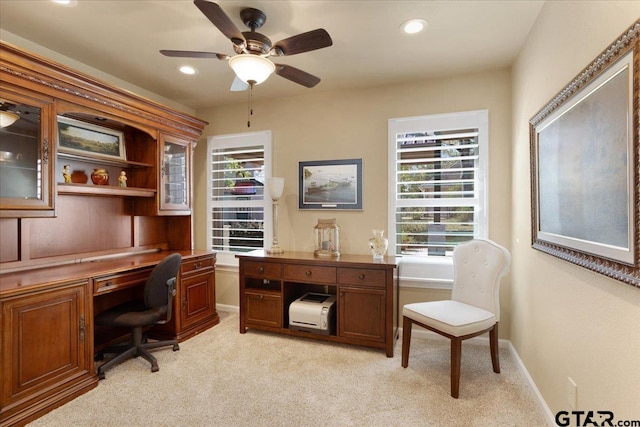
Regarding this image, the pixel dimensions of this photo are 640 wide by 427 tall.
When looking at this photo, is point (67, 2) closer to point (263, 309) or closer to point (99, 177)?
point (99, 177)

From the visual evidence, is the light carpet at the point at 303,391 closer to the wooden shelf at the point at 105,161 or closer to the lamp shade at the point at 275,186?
the lamp shade at the point at 275,186

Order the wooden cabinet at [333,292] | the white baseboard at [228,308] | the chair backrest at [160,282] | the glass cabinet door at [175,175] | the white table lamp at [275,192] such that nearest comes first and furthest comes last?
1. the chair backrest at [160,282]
2. the wooden cabinet at [333,292]
3. the glass cabinet door at [175,175]
4. the white table lamp at [275,192]
5. the white baseboard at [228,308]

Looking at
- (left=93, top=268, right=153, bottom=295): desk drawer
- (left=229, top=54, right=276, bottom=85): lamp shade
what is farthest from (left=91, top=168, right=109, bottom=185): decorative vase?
(left=229, top=54, right=276, bottom=85): lamp shade

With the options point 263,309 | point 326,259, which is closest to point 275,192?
point 326,259

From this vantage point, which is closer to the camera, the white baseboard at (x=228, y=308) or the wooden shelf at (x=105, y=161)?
the wooden shelf at (x=105, y=161)

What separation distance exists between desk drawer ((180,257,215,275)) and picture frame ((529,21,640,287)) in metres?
3.10

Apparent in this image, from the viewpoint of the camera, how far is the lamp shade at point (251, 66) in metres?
1.96

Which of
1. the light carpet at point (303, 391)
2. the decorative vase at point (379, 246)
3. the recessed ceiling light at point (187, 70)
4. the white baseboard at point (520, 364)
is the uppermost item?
the recessed ceiling light at point (187, 70)

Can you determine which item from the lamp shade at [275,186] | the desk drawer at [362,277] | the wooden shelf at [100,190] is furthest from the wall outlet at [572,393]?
the wooden shelf at [100,190]

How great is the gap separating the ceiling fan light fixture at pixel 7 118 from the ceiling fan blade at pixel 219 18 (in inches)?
62.3

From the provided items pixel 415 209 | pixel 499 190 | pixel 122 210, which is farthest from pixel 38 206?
pixel 499 190

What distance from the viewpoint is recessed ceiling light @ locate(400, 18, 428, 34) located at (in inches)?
87.2

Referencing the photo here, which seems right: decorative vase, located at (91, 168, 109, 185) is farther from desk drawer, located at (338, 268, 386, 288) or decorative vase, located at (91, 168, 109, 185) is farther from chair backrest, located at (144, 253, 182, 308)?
desk drawer, located at (338, 268, 386, 288)

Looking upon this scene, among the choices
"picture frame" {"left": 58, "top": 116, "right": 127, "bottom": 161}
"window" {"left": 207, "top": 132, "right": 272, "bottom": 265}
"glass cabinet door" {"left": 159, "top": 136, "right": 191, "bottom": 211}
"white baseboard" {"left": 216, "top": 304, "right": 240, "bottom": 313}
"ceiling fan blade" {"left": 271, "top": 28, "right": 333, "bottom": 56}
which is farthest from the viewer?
"white baseboard" {"left": 216, "top": 304, "right": 240, "bottom": 313}
